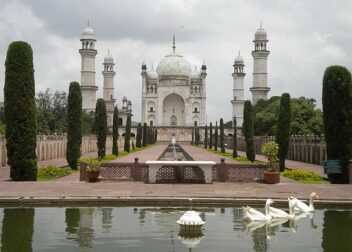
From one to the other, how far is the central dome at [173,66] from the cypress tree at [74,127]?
59770 millimetres

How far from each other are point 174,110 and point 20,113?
66.3m

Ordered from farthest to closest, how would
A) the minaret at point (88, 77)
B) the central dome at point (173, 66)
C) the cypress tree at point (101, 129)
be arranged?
1. the central dome at point (173, 66)
2. the minaret at point (88, 77)
3. the cypress tree at point (101, 129)

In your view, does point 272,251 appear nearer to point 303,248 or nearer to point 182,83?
point 303,248

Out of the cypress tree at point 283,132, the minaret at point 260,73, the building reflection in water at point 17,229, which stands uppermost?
the minaret at point 260,73

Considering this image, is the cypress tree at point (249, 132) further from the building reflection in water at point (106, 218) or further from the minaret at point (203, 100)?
the minaret at point (203, 100)

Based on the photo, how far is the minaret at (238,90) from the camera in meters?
72.5

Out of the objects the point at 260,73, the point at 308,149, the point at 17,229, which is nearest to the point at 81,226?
the point at 17,229

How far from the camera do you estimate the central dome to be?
77.9 metres

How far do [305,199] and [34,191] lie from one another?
5.02 meters

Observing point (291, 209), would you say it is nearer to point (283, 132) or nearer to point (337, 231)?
point (337, 231)

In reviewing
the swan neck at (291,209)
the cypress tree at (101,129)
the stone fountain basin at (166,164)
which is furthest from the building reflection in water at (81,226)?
the cypress tree at (101,129)

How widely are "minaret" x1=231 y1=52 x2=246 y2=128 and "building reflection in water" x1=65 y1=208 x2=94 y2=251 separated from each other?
2537 inches

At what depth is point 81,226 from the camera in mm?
6855

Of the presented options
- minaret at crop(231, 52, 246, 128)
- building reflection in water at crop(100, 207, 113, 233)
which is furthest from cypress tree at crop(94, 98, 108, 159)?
minaret at crop(231, 52, 246, 128)
